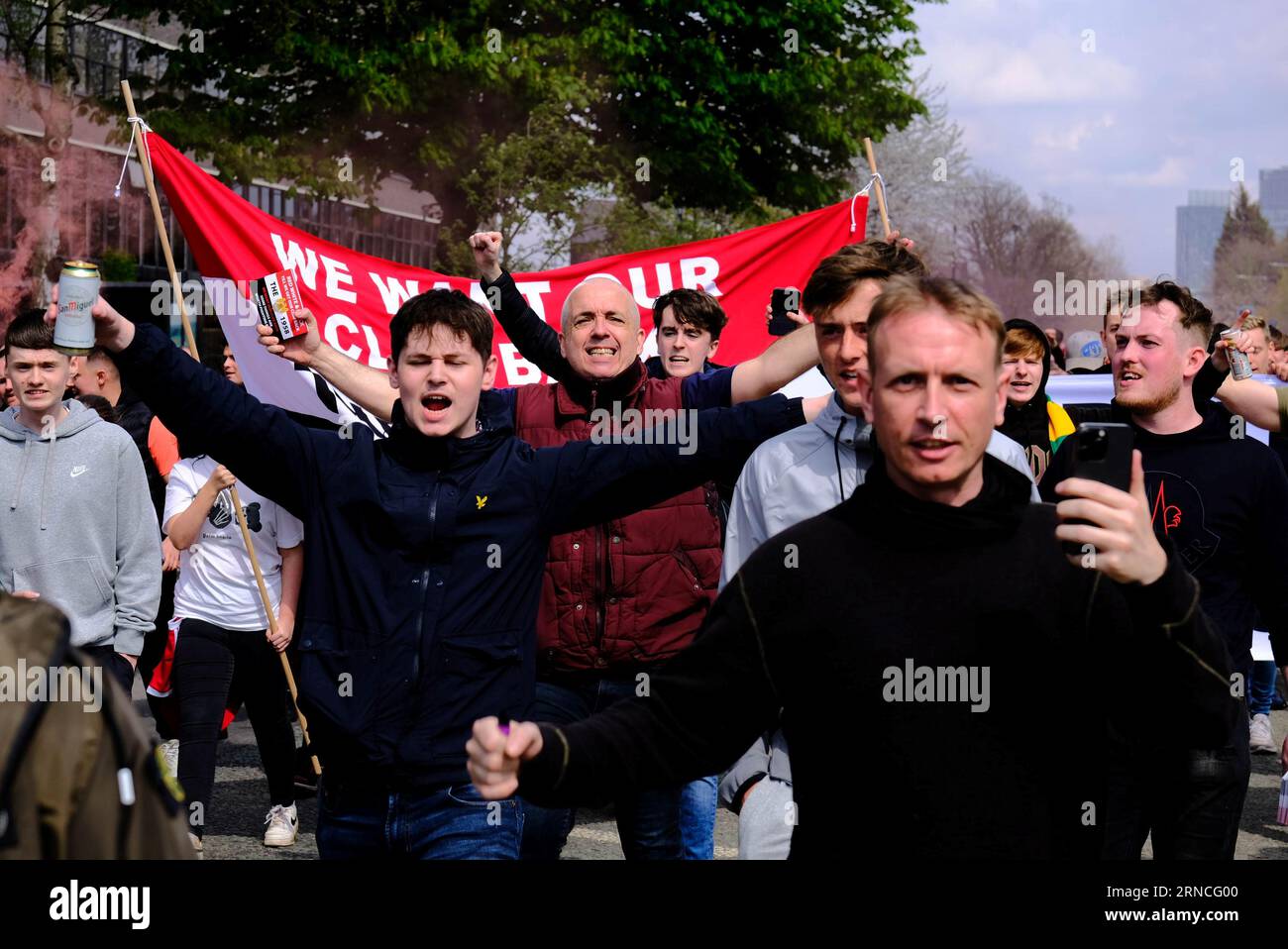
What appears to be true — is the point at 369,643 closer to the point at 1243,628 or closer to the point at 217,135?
the point at 1243,628

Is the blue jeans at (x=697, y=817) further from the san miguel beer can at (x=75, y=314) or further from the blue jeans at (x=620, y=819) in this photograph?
the san miguel beer can at (x=75, y=314)

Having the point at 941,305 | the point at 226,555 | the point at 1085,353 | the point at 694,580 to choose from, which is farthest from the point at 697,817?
the point at 1085,353

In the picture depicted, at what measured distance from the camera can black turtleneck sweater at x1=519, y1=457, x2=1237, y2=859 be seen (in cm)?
261

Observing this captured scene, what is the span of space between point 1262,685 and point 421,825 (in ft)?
25.1

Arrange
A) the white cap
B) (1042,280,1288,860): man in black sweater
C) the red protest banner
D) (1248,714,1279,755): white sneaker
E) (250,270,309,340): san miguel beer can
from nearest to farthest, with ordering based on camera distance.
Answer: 1. (250,270,309,340): san miguel beer can
2. (1042,280,1288,860): man in black sweater
3. the red protest banner
4. (1248,714,1279,755): white sneaker
5. the white cap

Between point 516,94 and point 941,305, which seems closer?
point 941,305

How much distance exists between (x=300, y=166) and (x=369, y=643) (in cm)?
2366

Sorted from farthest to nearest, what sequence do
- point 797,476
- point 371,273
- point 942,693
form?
point 371,273
point 797,476
point 942,693

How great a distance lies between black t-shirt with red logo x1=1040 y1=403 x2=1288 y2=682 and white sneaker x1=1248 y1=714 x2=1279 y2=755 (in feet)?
14.9

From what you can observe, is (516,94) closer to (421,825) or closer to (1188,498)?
(1188,498)

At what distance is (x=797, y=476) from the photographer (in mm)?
4051

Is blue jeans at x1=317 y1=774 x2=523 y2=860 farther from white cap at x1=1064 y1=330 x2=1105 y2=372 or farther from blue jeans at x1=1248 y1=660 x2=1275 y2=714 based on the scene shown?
white cap at x1=1064 y1=330 x2=1105 y2=372

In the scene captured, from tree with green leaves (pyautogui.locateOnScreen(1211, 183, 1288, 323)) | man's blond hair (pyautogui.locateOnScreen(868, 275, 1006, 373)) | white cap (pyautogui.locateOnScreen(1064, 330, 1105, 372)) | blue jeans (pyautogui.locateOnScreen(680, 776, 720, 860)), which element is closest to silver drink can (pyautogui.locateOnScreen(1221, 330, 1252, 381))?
blue jeans (pyautogui.locateOnScreen(680, 776, 720, 860))
